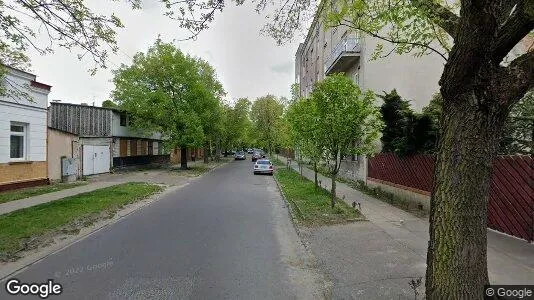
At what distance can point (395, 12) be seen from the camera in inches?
265

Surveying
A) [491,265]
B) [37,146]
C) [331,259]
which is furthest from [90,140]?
[491,265]

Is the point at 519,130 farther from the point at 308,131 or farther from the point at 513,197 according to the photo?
the point at 308,131

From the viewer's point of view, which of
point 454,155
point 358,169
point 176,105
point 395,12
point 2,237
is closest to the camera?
point 454,155

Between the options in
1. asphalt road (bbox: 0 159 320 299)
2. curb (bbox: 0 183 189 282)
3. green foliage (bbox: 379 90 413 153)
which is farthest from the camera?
green foliage (bbox: 379 90 413 153)

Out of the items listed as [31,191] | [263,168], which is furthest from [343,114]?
[263,168]

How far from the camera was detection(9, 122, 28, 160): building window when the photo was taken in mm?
16516

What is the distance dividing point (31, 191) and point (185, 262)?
494 inches

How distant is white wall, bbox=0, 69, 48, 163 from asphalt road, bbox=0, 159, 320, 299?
850 cm

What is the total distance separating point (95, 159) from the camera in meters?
25.6

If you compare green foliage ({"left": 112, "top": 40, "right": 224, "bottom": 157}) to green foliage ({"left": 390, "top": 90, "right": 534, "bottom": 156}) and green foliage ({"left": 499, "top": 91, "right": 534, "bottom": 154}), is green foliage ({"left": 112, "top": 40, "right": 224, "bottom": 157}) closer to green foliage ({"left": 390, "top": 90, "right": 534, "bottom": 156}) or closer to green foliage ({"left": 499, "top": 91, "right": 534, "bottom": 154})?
green foliage ({"left": 390, "top": 90, "right": 534, "bottom": 156})

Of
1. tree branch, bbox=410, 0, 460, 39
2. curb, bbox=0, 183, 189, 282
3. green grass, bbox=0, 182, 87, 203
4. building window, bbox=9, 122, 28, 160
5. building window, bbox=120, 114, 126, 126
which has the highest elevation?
building window, bbox=120, 114, 126, 126

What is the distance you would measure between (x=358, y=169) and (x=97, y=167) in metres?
17.1

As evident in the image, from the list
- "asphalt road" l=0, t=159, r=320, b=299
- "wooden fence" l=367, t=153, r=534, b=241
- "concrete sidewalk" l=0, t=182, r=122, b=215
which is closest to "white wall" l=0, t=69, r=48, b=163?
"concrete sidewalk" l=0, t=182, r=122, b=215

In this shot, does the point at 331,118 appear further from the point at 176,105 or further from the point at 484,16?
the point at 176,105
